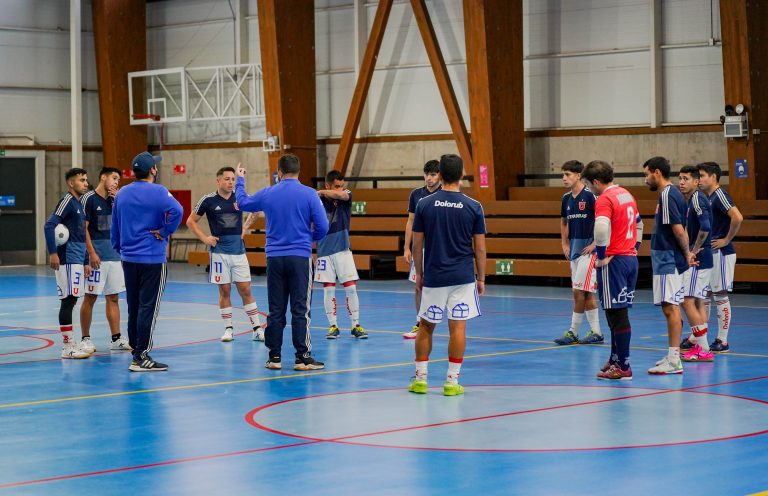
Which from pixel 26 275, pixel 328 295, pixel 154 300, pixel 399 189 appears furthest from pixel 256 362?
Answer: pixel 26 275

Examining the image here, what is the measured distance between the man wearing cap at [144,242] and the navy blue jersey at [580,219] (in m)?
4.84

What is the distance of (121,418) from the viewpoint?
938cm

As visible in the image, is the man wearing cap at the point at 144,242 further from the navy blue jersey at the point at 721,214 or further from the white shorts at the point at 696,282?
the navy blue jersey at the point at 721,214

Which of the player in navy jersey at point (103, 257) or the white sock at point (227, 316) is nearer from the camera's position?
the player in navy jersey at point (103, 257)

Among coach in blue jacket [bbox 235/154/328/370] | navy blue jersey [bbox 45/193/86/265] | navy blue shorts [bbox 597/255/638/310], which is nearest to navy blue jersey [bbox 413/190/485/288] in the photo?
navy blue shorts [bbox 597/255/638/310]

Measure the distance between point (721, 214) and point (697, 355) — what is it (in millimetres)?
1990

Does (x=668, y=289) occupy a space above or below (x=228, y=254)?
below

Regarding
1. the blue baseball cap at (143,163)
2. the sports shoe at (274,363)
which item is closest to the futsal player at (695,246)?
the sports shoe at (274,363)

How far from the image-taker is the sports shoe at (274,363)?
1202 cm

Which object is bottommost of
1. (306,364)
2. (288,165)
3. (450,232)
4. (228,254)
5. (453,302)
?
(306,364)

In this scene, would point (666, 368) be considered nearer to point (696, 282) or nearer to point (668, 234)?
point (668, 234)

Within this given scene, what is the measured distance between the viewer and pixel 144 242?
1210 cm

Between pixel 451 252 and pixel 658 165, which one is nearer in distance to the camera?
pixel 451 252

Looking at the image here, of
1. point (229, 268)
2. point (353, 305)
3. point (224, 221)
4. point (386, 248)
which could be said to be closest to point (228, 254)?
point (229, 268)
